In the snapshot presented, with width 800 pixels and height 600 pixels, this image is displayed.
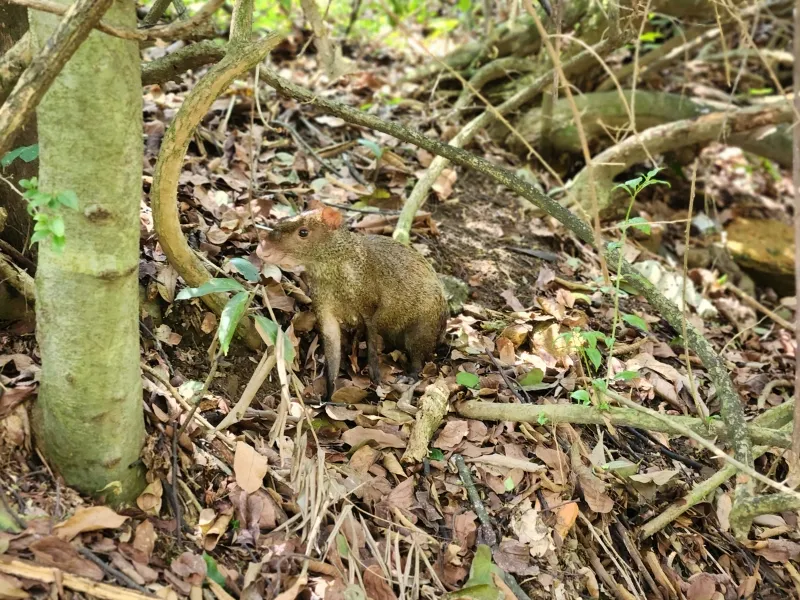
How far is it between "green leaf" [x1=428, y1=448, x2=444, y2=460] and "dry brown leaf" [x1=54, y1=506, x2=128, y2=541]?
1.60 meters

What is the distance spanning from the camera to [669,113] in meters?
7.79

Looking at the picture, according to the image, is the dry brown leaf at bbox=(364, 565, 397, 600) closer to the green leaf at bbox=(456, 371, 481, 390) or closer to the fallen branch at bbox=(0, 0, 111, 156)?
the green leaf at bbox=(456, 371, 481, 390)

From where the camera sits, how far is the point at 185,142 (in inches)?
120

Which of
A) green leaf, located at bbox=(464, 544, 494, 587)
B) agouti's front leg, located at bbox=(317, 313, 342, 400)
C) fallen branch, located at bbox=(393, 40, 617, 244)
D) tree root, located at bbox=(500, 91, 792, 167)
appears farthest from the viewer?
tree root, located at bbox=(500, 91, 792, 167)

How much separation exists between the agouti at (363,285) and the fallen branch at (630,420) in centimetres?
88

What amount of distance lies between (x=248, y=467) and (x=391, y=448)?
0.84 m

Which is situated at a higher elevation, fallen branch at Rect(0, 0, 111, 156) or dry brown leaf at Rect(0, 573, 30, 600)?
fallen branch at Rect(0, 0, 111, 156)

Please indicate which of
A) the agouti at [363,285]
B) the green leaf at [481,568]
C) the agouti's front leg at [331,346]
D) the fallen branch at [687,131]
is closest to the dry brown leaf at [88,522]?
the green leaf at [481,568]

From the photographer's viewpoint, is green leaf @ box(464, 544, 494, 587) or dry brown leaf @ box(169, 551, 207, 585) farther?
green leaf @ box(464, 544, 494, 587)

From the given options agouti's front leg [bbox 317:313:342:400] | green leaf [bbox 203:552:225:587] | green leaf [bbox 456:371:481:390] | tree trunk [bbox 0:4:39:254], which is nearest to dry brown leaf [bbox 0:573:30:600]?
green leaf [bbox 203:552:225:587]

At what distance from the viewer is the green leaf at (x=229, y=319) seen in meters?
2.78

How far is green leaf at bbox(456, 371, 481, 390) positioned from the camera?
4215mm

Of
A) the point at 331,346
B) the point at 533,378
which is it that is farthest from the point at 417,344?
the point at 533,378

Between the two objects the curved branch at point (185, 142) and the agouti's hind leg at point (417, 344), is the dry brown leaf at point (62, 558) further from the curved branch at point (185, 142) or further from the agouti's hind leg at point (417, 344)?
the agouti's hind leg at point (417, 344)
